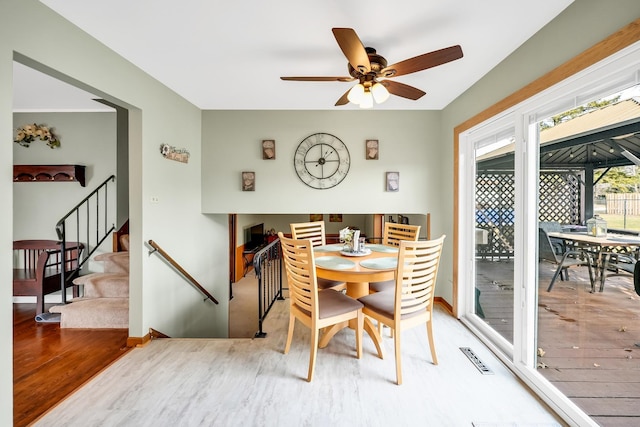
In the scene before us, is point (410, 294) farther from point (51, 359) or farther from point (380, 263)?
point (51, 359)

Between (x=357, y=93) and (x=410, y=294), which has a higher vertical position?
(x=357, y=93)

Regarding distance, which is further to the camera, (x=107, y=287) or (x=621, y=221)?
(x=107, y=287)

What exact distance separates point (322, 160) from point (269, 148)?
29.1 inches

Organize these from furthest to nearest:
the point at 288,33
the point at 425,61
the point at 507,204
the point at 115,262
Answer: the point at 115,262 → the point at 507,204 → the point at 288,33 → the point at 425,61

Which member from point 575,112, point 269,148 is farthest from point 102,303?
point 575,112

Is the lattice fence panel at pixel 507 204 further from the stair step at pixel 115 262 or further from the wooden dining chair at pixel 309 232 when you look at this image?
the stair step at pixel 115 262

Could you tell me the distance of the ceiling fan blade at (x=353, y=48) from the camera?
1463mm

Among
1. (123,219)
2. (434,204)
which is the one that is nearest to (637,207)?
(434,204)

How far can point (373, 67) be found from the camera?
197 cm

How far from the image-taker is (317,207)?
12.4ft

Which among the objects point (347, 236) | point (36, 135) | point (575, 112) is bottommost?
point (347, 236)

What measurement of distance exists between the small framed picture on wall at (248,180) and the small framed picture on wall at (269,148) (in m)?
0.32

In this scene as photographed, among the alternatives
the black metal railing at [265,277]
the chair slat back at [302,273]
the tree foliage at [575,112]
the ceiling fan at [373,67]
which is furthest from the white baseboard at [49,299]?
the tree foliage at [575,112]

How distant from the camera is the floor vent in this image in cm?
217
